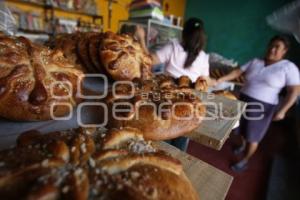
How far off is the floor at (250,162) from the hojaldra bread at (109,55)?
1395mm

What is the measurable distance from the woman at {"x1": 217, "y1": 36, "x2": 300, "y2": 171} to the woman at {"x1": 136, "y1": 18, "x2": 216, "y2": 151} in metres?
0.45

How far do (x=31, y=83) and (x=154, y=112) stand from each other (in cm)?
38

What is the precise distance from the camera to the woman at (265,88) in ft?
5.93

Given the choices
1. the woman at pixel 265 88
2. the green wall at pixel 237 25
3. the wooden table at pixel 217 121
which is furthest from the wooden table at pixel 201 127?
the green wall at pixel 237 25

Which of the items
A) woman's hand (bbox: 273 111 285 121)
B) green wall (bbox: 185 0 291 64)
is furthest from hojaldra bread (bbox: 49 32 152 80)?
green wall (bbox: 185 0 291 64)

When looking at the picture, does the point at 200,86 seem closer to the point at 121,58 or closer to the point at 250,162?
the point at 121,58

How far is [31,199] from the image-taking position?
0.95ft

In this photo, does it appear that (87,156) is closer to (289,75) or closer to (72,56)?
(72,56)

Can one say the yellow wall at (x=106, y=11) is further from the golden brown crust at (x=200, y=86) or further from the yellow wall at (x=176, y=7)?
the golden brown crust at (x=200, y=86)

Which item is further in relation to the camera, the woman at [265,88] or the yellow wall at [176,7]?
the yellow wall at [176,7]

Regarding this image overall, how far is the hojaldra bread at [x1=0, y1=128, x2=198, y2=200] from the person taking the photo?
1.05ft

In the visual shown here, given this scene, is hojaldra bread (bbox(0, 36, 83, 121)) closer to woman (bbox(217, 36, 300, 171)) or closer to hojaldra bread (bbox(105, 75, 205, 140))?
hojaldra bread (bbox(105, 75, 205, 140))

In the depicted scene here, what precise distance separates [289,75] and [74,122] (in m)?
1.86

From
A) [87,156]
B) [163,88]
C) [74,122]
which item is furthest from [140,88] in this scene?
[87,156]
